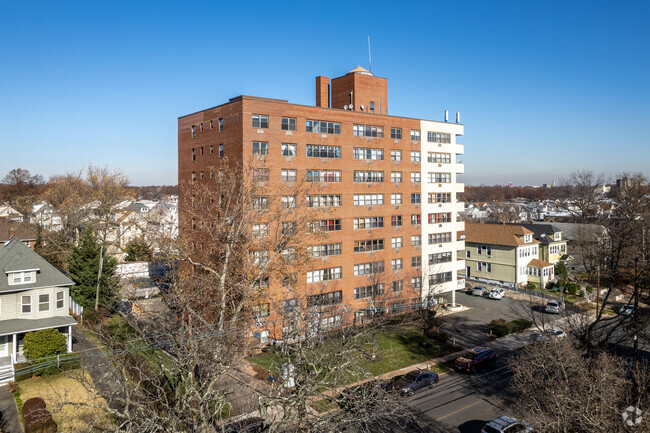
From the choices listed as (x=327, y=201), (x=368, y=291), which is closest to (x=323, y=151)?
(x=327, y=201)

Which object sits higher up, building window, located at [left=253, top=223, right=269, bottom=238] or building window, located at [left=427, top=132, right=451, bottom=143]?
building window, located at [left=427, top=132, right=451, bottom=143]

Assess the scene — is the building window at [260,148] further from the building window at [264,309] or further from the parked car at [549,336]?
the parked car at [549,336]

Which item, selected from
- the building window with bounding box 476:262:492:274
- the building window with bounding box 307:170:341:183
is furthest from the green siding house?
the building window with bounding box 476:262:492:274

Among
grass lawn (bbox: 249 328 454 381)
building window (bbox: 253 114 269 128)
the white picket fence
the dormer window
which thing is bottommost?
grass lawn (bbox: 249 328 454 381)

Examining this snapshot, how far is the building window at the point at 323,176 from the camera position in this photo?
130 feet

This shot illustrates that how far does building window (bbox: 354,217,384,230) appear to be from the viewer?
42.9 m

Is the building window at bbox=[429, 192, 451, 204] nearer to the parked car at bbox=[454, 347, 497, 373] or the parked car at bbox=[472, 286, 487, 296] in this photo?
the parked car at bbox=[472, 286, 487, 296]

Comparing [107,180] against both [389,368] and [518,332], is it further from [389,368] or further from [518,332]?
[518,332]

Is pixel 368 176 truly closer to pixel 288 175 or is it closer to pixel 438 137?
pixel 288 175

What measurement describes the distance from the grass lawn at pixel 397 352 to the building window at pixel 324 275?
6.69m

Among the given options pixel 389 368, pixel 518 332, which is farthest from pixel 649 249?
pixel 389 368

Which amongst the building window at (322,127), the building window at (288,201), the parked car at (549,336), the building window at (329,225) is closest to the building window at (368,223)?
the building window at (329,225)

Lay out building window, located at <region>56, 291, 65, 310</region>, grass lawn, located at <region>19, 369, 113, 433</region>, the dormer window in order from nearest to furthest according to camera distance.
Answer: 1. grass lawn, located at <region>19, 369, 113, 433</region>
2. the dormer window
3. building window, located at <region>56, 291, 65, 310</region>

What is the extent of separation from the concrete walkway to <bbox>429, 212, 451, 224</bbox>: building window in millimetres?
38764
